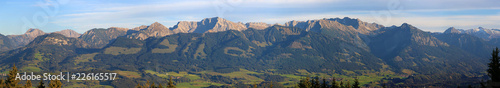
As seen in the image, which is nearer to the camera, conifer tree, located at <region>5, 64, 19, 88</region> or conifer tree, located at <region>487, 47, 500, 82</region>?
conifer tree, located at <region>487, 47, 500, 82</region>

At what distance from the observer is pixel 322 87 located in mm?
77125

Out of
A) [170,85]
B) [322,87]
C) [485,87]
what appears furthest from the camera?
[322,87]

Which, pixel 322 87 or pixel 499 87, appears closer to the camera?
pixel 499 87

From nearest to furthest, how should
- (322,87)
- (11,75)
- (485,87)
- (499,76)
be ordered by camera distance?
(499,76)
(485,87)
(11,75)
(322,87)

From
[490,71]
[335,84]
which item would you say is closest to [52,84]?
[335,84]

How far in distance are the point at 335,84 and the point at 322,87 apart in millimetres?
4588

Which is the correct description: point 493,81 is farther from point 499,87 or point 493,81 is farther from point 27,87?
point 27,87

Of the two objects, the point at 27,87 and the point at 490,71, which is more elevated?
the point at 490,71

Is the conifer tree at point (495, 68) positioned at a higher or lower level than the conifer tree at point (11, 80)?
higher

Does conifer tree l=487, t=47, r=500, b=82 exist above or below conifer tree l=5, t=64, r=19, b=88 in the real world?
above

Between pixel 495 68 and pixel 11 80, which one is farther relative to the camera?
pixel 11 80

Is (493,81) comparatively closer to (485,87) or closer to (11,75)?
(485,87)

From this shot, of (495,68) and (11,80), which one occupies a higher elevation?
(495,68)

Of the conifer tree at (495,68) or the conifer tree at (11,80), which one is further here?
the conifer tree at (11,80)
